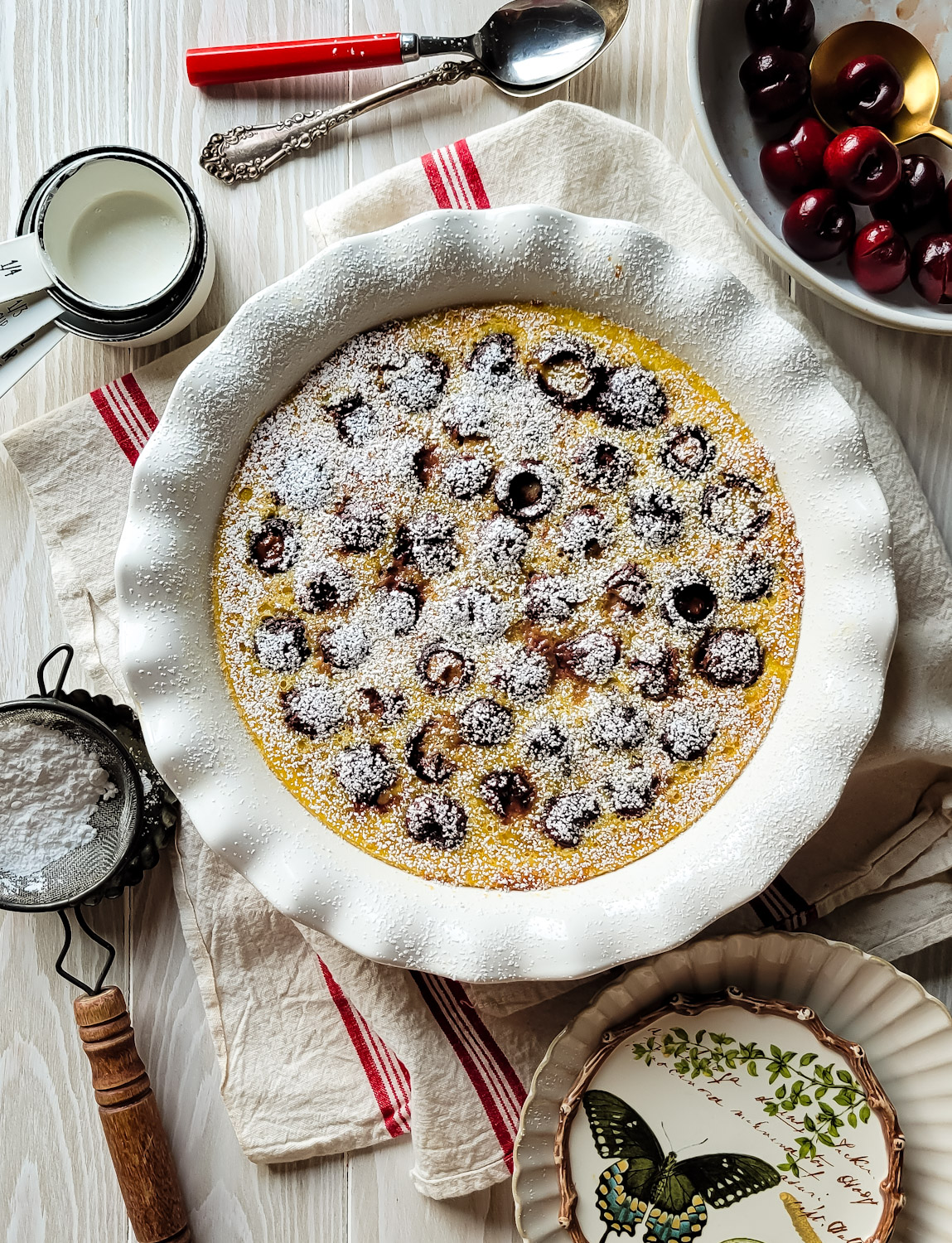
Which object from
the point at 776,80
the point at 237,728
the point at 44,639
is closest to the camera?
the point at 237,728

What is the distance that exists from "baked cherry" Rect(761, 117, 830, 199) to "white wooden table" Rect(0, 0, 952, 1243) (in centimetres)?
10

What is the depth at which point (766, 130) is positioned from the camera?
1.52 metres

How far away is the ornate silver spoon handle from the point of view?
1.51m

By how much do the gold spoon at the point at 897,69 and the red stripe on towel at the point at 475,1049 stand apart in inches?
55.6

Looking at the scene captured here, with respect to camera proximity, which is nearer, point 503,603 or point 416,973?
point 503,603

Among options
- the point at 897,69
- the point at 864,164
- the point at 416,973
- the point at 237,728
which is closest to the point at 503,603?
the point at 237,728

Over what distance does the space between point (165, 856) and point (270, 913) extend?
189 millimetres

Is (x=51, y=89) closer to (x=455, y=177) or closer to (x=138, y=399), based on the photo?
(x=138, y=399)

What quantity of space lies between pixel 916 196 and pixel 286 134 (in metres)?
0.94

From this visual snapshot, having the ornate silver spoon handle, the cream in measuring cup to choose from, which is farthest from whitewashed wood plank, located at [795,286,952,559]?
the cream in measuring cup

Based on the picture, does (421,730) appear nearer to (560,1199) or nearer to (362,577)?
(362,577)

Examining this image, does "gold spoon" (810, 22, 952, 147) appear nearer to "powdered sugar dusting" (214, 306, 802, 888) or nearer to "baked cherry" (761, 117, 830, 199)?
"baked cherry" (761, 117, 830, 199)

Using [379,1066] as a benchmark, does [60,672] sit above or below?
above

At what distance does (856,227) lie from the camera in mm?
1475
